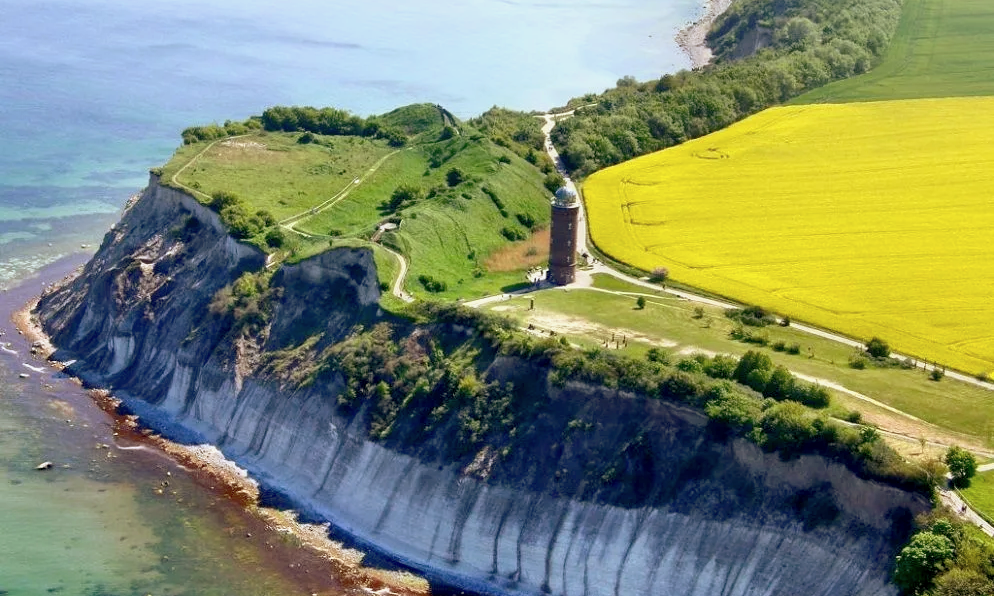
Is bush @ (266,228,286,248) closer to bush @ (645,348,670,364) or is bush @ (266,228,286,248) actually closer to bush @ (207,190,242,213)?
bush @ (207,190,242,213)

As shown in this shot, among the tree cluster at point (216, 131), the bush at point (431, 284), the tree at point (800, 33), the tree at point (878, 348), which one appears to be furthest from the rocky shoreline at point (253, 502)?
the tree at point (800, 33)

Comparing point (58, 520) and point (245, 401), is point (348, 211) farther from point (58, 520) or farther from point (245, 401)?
point (58, 520)

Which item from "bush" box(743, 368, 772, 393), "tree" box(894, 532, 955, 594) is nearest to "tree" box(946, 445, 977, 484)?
"tree" box(894, 532, 955, 594)

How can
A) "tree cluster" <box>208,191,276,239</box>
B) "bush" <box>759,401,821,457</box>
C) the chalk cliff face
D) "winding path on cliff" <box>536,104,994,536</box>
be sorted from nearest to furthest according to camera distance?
"winding path on cliff" <box>536,104,994,536</box> < the chalk cliff face < "bush" <box>759,401,821,457</box> < "tree cluster" <box>208,191,276,239</box>

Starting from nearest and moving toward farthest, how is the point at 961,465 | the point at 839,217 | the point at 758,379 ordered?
the point at 961,465, the point at 758,379, the point at 839,217

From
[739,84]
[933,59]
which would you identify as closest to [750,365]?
[739,84]

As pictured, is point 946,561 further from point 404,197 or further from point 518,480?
point 404,197
